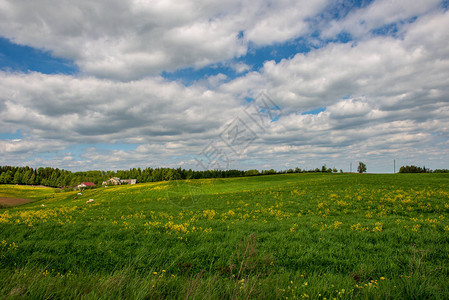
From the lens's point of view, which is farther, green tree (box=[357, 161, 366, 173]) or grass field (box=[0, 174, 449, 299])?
green tree (box=[357, 161, 366, 173])

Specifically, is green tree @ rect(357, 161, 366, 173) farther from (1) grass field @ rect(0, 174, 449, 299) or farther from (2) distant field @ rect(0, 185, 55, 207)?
(2) distant field @ rect(0, 185, 55, 207)

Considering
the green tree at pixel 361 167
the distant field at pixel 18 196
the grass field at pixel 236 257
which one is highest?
the green tree at pixel 361 167

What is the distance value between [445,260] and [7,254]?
1512 centimetres

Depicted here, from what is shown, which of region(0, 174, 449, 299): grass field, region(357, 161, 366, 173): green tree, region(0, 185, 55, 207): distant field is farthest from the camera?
region(357, 161, 366, 173): green tree

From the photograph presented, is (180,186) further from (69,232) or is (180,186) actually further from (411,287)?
(411,287)

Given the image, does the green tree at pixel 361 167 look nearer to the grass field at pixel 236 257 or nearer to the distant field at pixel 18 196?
the grass field at pixel 236 257

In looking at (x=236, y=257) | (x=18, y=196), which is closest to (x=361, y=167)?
(x=236, y=257)

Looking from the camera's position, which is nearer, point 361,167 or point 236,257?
point 236,257

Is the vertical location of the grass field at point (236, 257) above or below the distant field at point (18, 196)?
above

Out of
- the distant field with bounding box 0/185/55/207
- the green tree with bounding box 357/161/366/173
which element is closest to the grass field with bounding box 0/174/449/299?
the distant field with bounding box 0/185/55/207

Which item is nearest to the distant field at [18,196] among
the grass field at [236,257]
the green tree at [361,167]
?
the grass field at [236,257]

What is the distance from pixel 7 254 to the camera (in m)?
8.12

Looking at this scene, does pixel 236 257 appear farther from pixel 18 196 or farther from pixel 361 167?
pixel 361 167

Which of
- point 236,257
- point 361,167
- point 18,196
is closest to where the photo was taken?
point 236,257
